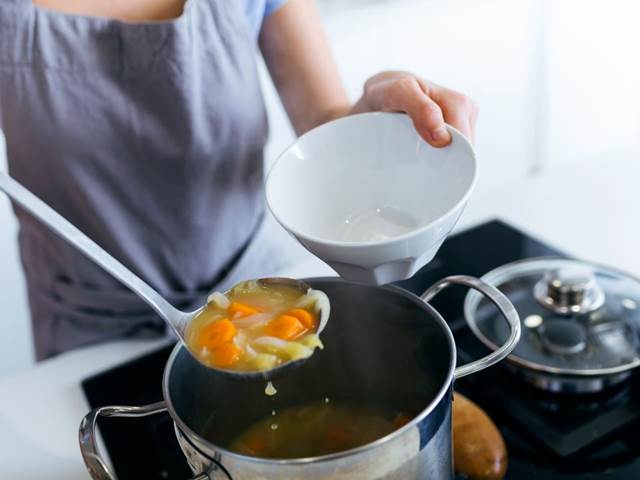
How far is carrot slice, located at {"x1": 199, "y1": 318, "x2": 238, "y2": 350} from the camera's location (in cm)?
55

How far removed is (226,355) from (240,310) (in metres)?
0.04

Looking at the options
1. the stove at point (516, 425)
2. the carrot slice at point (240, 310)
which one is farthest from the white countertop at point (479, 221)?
the carrot slice at point (240, 310)

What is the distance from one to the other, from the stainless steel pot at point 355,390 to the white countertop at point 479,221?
0.19 metres

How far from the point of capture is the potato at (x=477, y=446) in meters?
0.61

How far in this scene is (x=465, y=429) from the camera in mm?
629

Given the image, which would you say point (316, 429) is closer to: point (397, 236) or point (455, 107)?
point (397, 236)

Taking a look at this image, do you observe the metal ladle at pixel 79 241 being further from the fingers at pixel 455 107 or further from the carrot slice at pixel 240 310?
the fingers at pixel 455 107

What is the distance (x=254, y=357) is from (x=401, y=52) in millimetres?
1250

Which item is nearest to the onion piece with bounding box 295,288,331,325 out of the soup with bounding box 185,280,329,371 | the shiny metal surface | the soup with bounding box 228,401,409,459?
the soup with bounding box 185,280,329,371

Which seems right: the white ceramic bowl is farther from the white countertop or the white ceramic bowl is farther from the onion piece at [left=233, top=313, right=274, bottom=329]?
the white countertop

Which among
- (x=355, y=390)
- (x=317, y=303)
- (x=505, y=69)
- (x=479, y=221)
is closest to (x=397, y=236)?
(x=317, y=303)

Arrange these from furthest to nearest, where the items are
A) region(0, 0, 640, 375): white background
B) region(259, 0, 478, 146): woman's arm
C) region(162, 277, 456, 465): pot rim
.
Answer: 1. region(0, 0, 640, 375): white background
2. region(259, 0, 478, 146): woman's arm
3. region(162, 277, 456, 465): pot rim

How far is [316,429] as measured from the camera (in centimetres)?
62

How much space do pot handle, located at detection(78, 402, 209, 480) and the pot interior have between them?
3cm
